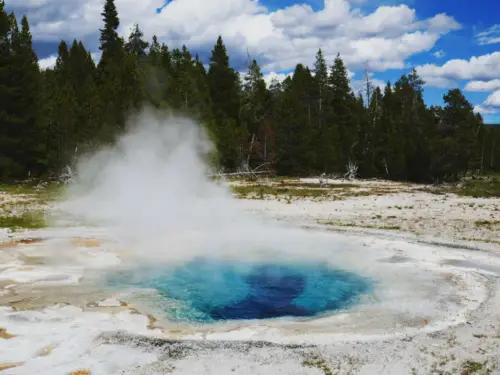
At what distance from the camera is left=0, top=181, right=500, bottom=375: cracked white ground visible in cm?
500

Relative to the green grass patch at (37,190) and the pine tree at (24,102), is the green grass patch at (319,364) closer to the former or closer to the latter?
the green grass patch at (37,190)

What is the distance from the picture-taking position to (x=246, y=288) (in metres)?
8.30

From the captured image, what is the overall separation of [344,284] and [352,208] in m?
9.84

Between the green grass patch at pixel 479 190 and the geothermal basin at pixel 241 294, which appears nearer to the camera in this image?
the geothermal basin at pixel 241 294

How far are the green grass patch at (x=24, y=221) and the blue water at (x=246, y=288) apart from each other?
5.77 meters

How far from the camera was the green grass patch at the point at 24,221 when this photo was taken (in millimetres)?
13349

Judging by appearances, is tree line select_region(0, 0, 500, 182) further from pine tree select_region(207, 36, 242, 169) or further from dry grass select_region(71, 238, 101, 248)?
dry grass select_region(71, 238, 101, 248)

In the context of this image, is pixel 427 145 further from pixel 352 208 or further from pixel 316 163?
pixel 352 208

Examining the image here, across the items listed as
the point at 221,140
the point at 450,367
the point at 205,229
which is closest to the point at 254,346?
the point at 450,367

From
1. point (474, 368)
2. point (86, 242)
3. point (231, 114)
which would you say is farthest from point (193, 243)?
point (231, 114)

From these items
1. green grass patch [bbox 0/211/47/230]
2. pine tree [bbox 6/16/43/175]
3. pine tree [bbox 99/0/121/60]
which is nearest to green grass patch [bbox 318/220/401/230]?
green grass patch [bbox 0/211/47/230]

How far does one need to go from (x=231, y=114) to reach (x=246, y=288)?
3761 centimetres

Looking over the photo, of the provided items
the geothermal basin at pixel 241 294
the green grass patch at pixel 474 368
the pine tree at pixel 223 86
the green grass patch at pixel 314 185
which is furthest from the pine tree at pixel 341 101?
the green grass patch at pixel 474 368

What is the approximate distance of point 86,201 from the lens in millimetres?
18562
